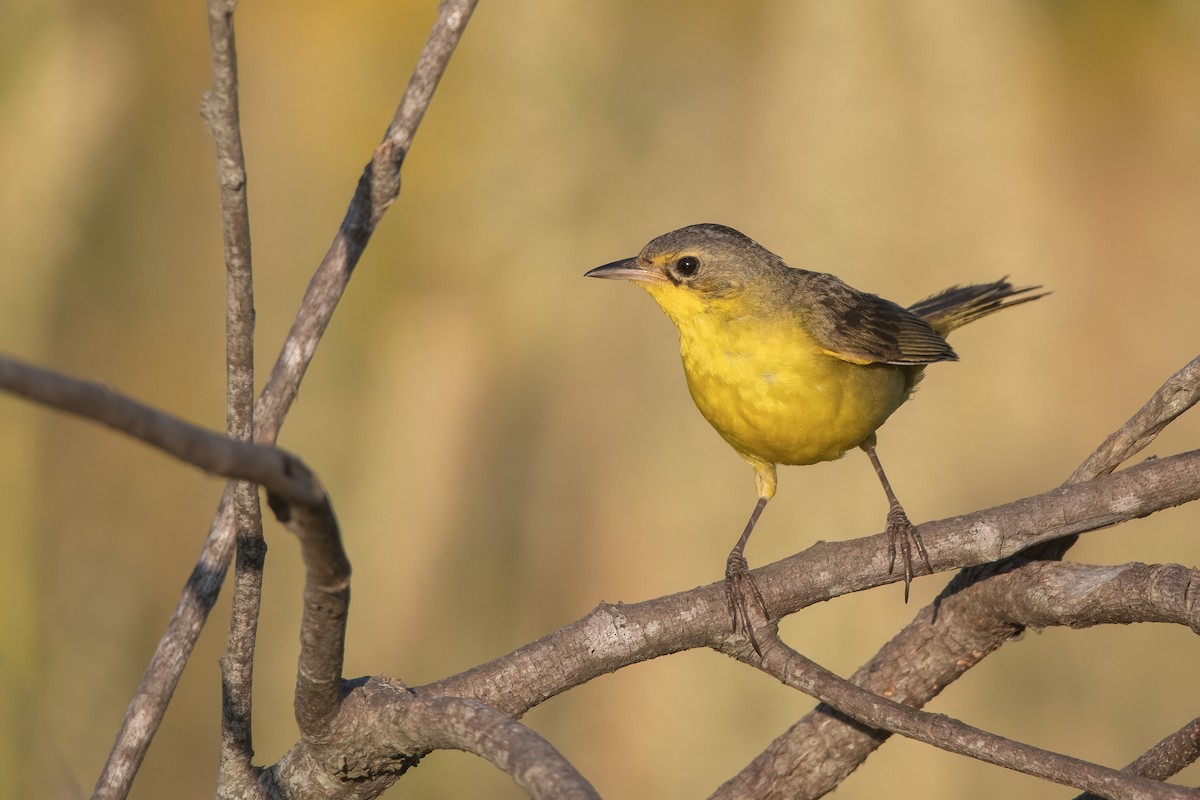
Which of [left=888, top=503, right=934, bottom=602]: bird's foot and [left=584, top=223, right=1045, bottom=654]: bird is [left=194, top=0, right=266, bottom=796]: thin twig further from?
[left=584, top=223, right=1045, bottom=654]: bird

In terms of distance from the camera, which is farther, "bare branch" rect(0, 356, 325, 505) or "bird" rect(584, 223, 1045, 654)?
"bird" rect(584, 223, 1045, 654)

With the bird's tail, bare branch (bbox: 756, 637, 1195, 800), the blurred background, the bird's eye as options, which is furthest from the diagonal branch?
the blurred background

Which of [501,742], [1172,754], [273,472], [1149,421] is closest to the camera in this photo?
[273,472]

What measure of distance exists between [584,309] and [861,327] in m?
3.78

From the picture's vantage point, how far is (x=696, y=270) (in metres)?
5.00

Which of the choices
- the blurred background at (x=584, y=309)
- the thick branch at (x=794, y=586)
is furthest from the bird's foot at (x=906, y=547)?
the blurred background at (x=584, y=309)

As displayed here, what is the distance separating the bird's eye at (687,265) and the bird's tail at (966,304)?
146 centimetres

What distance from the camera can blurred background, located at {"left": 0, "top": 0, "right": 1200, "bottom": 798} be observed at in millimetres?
7840

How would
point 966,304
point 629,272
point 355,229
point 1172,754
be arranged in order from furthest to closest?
point 966,304 < point 629,272 < point 1172,754 < point 355,229

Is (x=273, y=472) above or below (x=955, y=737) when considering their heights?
above

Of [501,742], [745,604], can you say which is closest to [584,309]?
[745,604]

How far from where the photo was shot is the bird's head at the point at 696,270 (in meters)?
4.94

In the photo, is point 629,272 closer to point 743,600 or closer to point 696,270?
point 696,270

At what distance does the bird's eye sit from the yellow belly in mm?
237
